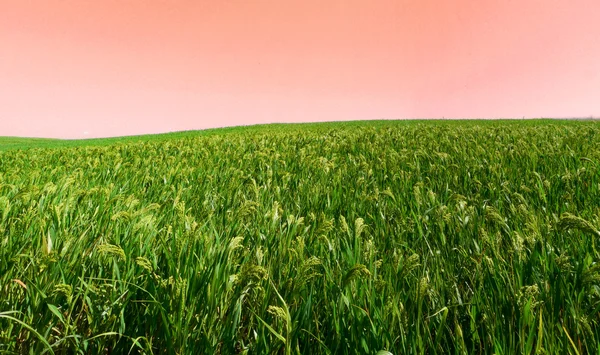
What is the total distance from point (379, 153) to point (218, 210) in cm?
502

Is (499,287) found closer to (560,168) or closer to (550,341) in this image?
(550,341)

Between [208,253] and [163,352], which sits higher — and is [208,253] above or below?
above

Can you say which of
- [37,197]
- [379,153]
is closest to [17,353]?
[37,197]

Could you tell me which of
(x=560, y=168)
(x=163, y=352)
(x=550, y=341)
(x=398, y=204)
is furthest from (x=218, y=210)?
(x=560, y=168)

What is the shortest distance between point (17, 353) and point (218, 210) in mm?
2322

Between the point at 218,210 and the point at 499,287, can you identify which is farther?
the point at 218,210

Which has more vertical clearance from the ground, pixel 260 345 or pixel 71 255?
pixel 71 255

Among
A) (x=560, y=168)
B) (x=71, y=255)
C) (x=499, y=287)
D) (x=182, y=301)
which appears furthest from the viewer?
(x=560, y=168)

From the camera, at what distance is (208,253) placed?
87.4 inches

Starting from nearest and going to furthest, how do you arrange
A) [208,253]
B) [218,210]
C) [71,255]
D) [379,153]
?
1. [208,253]
2. [71,255]
3. [218,210]
4. [379,153]

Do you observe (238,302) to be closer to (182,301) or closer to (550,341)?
(182,301)

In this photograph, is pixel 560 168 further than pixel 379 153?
No

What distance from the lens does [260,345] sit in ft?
5.61

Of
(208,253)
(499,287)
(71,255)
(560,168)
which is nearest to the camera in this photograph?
(499,287)
